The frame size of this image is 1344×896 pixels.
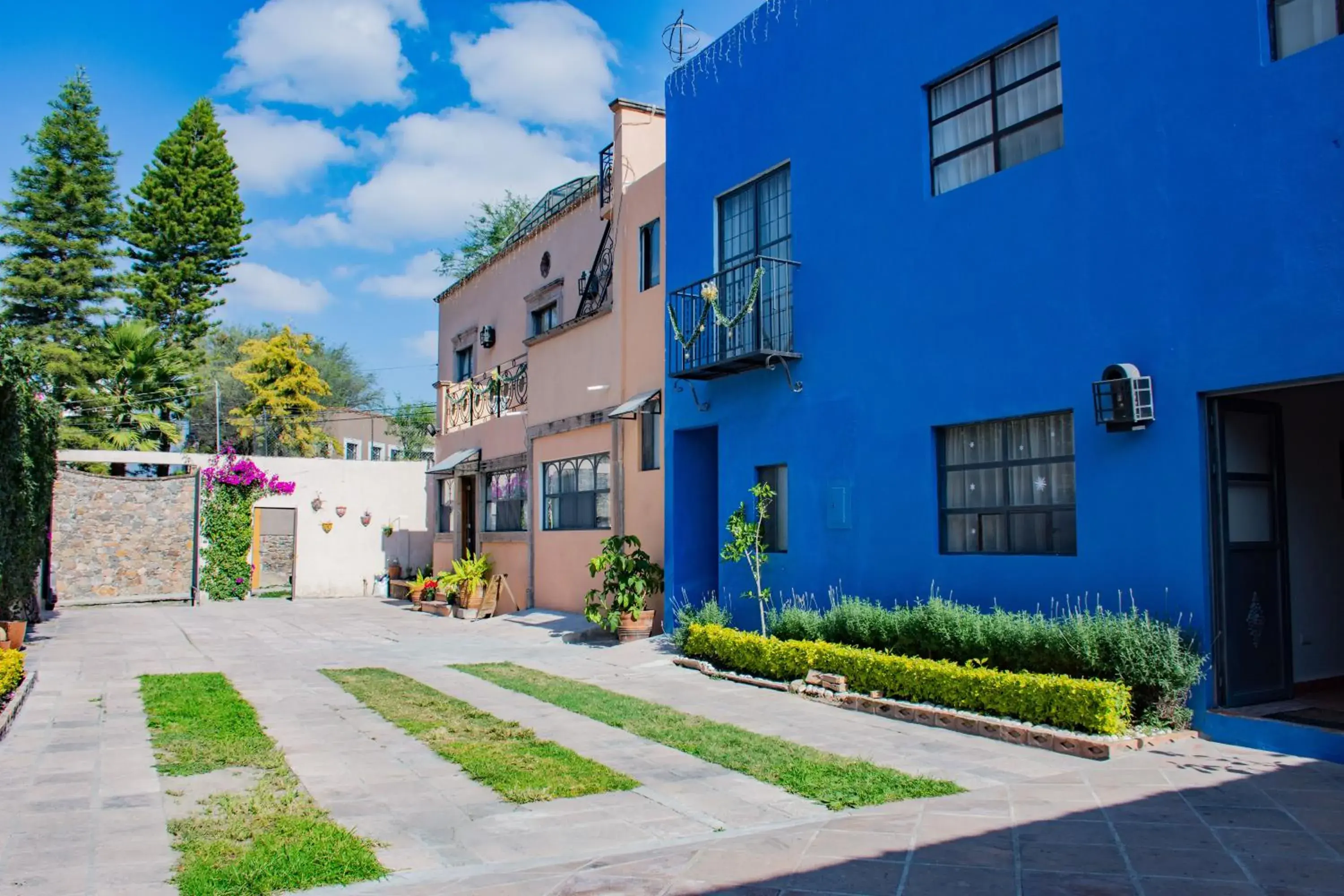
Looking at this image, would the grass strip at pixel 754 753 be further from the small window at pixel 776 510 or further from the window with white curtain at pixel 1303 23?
the window with white curtain at pixel 1303 23

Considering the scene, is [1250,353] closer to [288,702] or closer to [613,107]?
[288,702]

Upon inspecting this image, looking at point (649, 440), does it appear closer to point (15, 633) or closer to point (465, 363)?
point (15, 633)

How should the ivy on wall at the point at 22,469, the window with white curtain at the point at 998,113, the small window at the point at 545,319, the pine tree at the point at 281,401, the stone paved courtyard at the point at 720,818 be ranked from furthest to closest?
1. the pine tree at the point at 281,401
2. the small window at the point at 545,319
3. the ivy on wall at the point at 22,469
4. the window with white curtain at the point at 998,113
5. the stone paved courtyard at the point at 720,818

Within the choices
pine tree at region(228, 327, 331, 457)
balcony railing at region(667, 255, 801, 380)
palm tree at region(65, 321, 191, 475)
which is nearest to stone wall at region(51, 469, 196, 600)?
palm tree at region(65, 321, 191, 475)

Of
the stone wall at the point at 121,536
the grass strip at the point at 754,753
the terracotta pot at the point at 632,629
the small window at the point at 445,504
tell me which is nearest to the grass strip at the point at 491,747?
the grass strip at the point at 754,753

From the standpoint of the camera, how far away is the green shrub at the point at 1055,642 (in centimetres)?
664

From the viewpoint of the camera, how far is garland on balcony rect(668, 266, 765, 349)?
10.7 meters

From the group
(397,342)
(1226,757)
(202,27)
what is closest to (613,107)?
(202,27)

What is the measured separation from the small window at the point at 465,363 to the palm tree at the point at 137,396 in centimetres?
819

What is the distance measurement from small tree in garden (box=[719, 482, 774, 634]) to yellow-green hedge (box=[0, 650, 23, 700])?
6.73 meters

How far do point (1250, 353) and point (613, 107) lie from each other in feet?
34.8

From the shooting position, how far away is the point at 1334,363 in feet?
19.6

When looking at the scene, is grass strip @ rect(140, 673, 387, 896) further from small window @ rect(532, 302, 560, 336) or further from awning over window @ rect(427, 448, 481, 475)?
awning over window @ rect(427, 448, 481, 475)

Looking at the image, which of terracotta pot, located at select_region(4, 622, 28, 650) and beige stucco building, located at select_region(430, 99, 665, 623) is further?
beige stucco building, located at select_region(430, 99, 665, 623)
